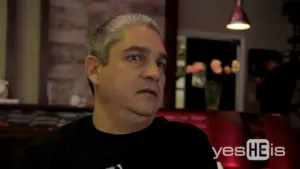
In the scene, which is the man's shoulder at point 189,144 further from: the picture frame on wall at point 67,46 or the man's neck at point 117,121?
the picture frame on wall at point 67,46

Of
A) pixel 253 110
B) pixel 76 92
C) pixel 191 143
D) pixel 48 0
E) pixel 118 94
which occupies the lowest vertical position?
pixel 253 110

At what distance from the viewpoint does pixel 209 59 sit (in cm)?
403

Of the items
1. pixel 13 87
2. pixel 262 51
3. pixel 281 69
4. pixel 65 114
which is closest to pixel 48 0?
pixel 13 87

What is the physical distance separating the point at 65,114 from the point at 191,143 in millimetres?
1463

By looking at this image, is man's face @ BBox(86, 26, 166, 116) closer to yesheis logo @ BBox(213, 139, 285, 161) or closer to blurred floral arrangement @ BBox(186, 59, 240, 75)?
yesheis logo @ BBox(213, 139, 285, 161)

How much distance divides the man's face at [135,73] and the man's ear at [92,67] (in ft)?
0.08

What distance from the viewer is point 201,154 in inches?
37.5

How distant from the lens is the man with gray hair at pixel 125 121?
34.3 inches

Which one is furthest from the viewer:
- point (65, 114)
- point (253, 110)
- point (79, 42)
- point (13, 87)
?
point (253, 110)

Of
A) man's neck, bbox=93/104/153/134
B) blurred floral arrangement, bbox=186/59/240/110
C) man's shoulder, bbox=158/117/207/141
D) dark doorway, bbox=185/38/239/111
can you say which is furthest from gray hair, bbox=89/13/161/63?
dark doorway, bbox=185/38/239/111

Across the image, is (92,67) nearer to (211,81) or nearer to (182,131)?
(182,131)

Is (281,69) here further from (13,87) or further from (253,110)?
(13,87)

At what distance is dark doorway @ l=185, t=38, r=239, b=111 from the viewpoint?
11.6 feet

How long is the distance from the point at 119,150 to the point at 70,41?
80.8 inches
